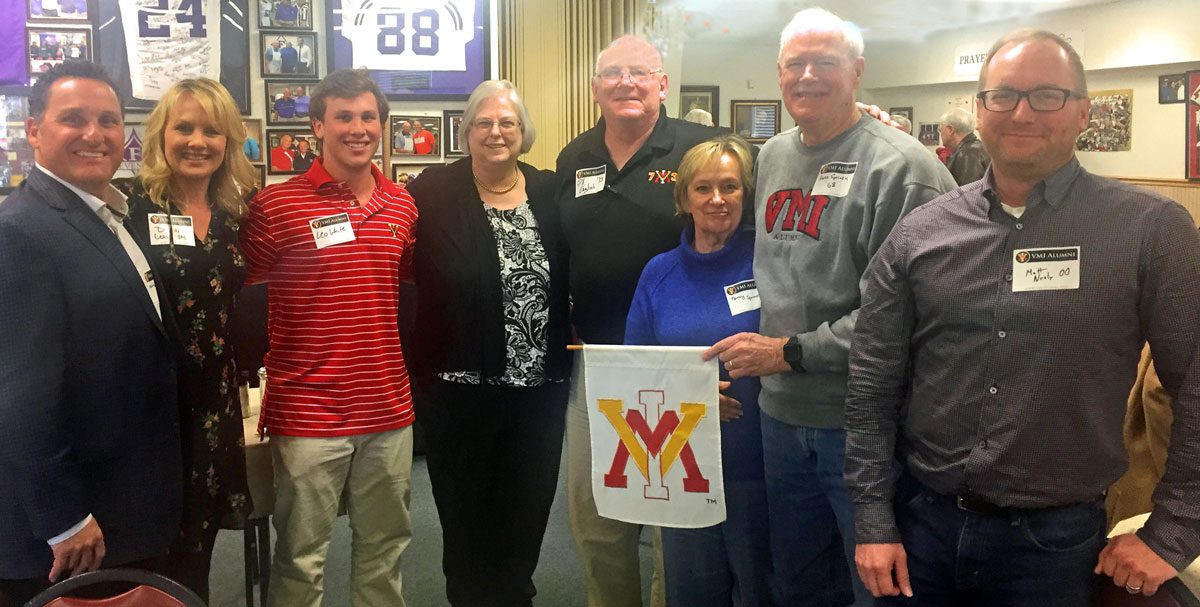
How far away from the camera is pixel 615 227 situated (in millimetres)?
2744

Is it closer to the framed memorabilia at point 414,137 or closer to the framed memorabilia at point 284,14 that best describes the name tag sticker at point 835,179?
the framed memorabilia at point 414,137

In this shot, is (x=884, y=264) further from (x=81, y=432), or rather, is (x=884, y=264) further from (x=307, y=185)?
(x=81, y=432)

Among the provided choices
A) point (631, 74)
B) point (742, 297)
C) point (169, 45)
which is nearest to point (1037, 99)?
point (742, 297)

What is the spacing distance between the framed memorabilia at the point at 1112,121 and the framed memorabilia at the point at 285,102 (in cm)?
701

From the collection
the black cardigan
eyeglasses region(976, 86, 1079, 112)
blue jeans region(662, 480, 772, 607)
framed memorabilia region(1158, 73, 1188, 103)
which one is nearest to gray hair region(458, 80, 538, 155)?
the black cardigan

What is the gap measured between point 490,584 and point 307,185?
147 cm

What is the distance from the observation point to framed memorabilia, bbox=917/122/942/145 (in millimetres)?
8961

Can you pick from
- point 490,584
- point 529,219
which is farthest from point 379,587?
point 529,219

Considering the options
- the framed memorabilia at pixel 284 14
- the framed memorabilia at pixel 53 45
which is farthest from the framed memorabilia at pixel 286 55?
the framed memorabilia at pixel 53 45

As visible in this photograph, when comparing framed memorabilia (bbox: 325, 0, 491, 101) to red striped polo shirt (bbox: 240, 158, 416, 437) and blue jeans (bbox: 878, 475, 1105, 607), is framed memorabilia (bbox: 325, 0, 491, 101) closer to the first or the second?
red striped polo shirt (bbox: 240, 158, 416, 437)

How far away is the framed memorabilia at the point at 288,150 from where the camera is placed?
4582 mm

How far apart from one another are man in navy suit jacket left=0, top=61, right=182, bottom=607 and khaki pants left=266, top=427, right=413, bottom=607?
384 millimetres

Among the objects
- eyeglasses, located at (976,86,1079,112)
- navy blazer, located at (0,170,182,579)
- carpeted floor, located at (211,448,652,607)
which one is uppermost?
eyeglasses, located at (976,86,1079,112)

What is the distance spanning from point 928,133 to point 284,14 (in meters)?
6.83
